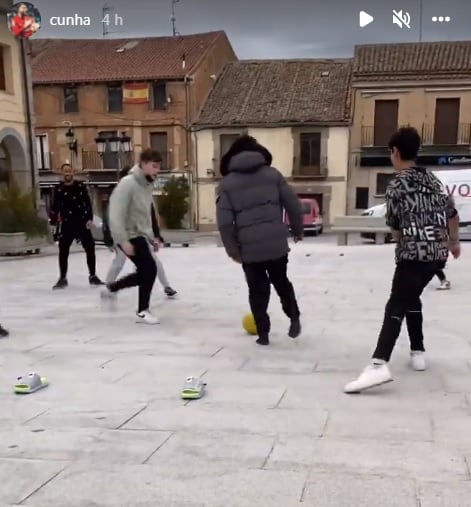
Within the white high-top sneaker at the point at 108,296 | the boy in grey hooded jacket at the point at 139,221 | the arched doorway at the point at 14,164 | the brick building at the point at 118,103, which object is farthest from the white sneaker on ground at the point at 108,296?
the brick building at the point at 118,103

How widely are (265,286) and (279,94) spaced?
29109 millimetres

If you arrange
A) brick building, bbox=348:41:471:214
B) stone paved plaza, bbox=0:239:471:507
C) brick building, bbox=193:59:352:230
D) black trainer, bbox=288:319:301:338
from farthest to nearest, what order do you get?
brick building, bbox=193:59:352:230 < brick building, bbox=348:41:471:214 < black trainer, bbox=288:319:301:338 < stone paved plaza, bbox=0:239:471:507

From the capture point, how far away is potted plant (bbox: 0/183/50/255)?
1334 cm

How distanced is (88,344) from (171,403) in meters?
1.71

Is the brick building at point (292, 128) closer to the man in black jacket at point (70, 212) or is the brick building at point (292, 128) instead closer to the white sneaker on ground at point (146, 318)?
the man in black jacket at point (70, 212)

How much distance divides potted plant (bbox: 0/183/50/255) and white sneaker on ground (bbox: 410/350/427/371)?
10905 millimetres

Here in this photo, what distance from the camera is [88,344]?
5121 mm

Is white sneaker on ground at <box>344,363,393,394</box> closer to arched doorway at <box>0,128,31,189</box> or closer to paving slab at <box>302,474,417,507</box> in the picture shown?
paving slab at <box>302,474,417,507</box>

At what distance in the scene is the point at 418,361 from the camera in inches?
165

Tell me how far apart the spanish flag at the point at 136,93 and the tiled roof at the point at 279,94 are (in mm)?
3108

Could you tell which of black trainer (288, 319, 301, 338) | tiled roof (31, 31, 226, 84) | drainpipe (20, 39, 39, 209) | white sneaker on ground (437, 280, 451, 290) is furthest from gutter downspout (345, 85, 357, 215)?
black trainer (288, 319, 301, 338)

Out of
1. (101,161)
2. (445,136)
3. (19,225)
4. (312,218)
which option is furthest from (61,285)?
(445,136)

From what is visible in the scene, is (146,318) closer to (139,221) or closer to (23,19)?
(139,221)

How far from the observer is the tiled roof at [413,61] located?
2956 centimetres
